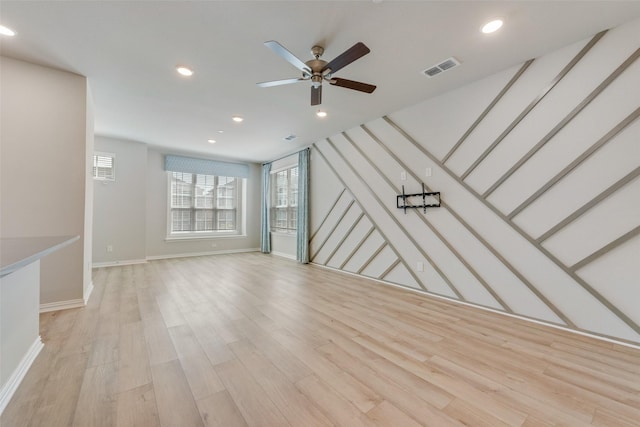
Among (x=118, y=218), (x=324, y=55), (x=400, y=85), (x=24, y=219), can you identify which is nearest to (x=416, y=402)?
(x=324, y=55)

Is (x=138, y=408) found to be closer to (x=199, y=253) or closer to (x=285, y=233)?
(x=285, y=233)

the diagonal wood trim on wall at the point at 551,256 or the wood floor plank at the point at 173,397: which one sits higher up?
the diagonal wood trim on wall at the point at 551,256

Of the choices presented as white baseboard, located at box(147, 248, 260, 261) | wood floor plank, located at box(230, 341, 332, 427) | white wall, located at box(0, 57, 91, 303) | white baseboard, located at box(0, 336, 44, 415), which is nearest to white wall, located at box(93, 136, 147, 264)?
white baseboard, located at box(147, 248, 260, 261)

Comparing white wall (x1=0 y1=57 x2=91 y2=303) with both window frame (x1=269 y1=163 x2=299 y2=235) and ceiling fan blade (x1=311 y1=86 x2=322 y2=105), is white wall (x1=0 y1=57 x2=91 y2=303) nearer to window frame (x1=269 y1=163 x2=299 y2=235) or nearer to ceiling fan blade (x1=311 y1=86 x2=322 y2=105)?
ceiling fan blade (x1=311 y1=86 x2=322 y2=105)

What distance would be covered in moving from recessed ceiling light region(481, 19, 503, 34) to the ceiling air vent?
1.23ft

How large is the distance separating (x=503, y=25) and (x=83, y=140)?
449 cm

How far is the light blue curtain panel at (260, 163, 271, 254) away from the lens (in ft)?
23.4

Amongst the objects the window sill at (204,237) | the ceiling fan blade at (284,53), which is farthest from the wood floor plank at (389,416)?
the window sill at (204,237)

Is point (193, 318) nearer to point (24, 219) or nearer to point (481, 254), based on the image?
point (24, 219)

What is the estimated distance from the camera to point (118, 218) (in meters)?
5.20

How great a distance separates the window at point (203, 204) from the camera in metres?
6.55

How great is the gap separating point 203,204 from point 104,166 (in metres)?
2.33

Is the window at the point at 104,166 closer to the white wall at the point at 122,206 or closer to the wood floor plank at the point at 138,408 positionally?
the white wall at the point at 122,206

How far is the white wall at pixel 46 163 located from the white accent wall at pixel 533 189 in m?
4.03
